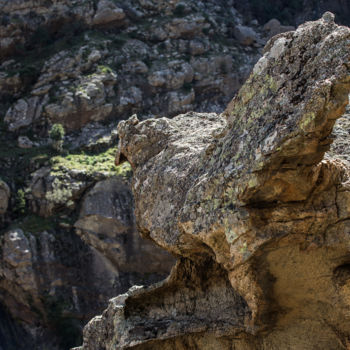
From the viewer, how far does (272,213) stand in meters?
8.98

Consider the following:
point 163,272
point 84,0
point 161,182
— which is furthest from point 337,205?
point 84,0

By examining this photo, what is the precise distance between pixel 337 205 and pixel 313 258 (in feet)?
3.47

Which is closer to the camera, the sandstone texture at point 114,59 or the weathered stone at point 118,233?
the weathered stone at point 118,233

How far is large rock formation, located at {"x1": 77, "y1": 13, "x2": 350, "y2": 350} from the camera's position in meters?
8.10

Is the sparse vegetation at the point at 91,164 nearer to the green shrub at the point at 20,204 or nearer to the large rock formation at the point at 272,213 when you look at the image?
the green shrub at the point at 20,204

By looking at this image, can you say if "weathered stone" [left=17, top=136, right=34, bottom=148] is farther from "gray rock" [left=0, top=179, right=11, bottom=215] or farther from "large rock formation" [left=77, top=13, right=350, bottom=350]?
"large rock formation" [left=77, top=13, right=350, bottom=350]

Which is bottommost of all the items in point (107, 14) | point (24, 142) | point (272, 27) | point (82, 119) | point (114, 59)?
point (24, 142)

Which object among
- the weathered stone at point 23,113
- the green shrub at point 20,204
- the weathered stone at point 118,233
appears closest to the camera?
the weathered stone at point 118,233

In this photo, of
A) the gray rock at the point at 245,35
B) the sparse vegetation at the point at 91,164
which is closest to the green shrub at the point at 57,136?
the sparse vegetation at the point at 91,164

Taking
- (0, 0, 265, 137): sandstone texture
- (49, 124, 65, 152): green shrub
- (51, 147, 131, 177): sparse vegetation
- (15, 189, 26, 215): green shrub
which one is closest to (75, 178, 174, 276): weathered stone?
(51, 147, 131, 177): sparse vegetation

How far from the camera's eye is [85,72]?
4809 centimetres

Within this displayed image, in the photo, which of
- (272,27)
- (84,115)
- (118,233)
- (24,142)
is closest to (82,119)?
(84,115)

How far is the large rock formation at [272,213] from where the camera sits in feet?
26.6

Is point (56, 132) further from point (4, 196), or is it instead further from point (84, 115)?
point (4, 196)
